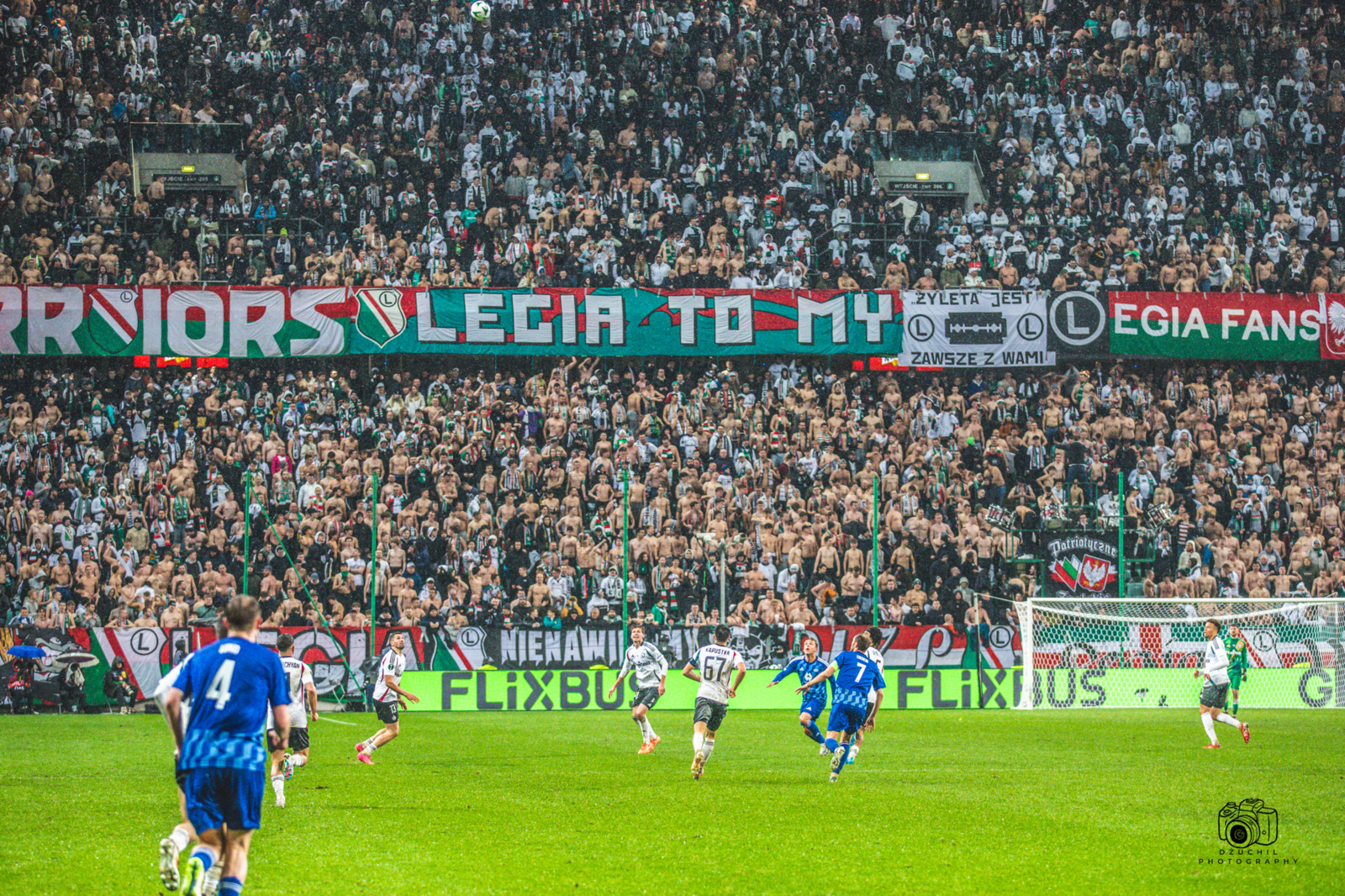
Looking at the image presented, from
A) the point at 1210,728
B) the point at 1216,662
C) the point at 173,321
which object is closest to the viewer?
the point at 1210,728

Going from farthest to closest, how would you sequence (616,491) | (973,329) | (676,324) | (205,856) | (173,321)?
(973,329), (676,324), (173,321), (616,491), (205,856)

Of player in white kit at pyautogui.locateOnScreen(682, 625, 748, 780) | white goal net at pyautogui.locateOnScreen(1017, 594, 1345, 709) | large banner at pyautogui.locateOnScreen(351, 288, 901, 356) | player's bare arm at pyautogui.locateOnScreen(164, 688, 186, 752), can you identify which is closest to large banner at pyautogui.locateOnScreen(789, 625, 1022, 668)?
white goal net at pyautogui.locateOnScreen(1017, 594, 1345, 709)

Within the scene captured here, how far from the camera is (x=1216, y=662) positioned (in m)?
22.7

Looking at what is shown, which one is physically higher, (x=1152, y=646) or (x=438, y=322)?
(x=438, y=322)

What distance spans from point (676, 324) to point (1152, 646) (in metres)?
14.4

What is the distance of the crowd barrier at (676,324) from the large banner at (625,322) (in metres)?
0.03

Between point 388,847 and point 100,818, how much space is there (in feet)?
11.7

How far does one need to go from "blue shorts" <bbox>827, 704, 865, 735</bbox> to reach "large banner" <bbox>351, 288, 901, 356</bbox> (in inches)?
814

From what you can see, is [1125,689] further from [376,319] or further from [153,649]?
[153,649]

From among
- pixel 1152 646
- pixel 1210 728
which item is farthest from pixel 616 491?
pixel 1210 728

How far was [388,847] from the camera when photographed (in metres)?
12.7

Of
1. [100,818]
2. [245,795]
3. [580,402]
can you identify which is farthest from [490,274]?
[245,795]

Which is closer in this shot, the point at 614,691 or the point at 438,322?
the point at 614,691

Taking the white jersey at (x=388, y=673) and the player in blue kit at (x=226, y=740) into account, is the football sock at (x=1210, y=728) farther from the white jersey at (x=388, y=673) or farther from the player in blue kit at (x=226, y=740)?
the player in blue kit at (x=226, y=740)
